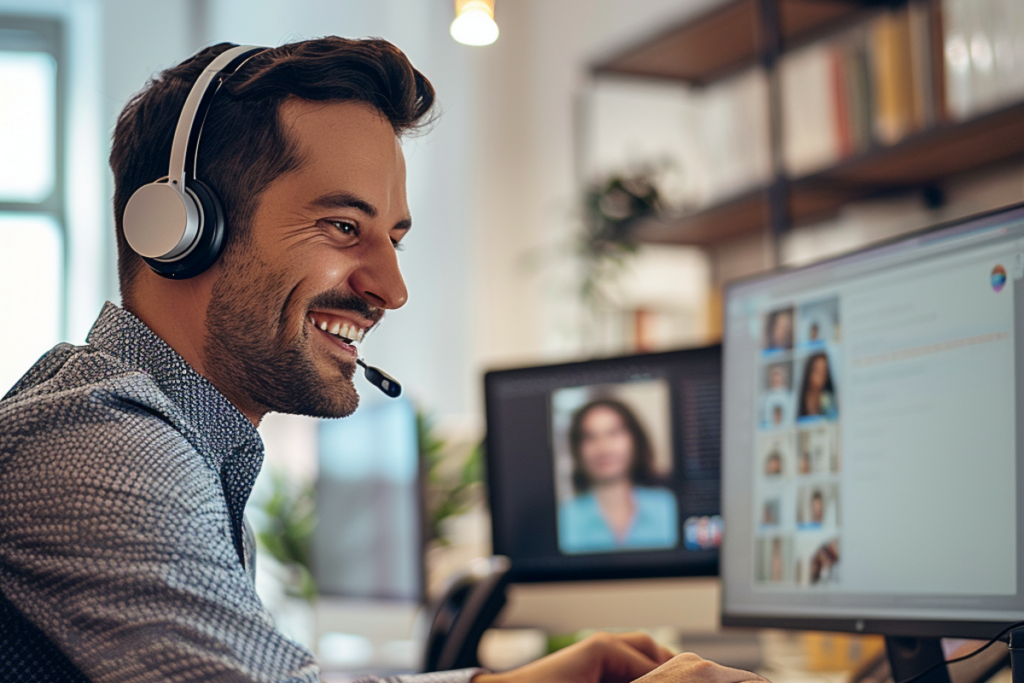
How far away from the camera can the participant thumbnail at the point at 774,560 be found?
0.97 m

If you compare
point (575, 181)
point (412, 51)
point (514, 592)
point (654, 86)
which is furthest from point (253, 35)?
point (514, 592)

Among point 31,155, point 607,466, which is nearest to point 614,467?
point 607,466

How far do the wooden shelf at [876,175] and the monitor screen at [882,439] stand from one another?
91cm

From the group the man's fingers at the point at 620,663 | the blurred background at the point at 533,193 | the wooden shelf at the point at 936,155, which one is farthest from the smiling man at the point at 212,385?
the wooden shelf at the point at 936,155

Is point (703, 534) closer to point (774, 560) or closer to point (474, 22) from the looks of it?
point (774, 560)

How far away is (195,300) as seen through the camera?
2.52 ft

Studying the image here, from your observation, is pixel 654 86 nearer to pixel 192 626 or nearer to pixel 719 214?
pixel 719 214

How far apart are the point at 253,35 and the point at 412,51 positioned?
559 millimetres

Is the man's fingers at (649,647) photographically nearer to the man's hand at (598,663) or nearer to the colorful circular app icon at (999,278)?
the man's hand at (598,663)

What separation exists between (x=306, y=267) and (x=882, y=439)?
53cm

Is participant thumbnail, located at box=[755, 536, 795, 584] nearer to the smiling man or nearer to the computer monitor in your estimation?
the smiling man

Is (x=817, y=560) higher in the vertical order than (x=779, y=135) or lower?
lower

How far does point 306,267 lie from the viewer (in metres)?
0.77

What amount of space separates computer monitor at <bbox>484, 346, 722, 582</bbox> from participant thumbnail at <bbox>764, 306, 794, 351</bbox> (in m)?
0.29
